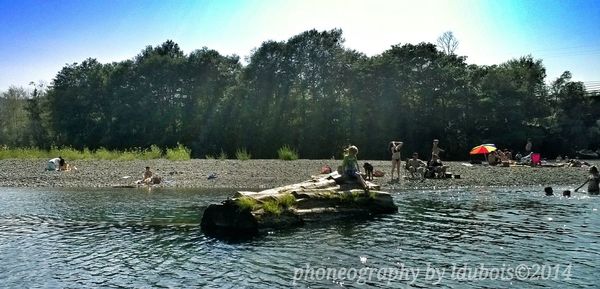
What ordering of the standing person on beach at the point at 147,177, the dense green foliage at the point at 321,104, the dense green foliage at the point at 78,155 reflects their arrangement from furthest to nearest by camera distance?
the dense green foliage at the point at 321,104
the dense green foliage at the point at 78,155
the standing person on beach at the point at 147,177

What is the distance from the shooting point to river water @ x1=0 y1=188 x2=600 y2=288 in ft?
35.2

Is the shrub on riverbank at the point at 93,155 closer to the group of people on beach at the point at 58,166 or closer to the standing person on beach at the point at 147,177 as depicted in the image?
the group of people on beach at the point at 58,166

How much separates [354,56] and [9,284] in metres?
64.1

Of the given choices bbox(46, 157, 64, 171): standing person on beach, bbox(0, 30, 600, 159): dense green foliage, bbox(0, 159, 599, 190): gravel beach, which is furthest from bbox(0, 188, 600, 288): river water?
bbox(0, 30, 600, 159): dense green foliage

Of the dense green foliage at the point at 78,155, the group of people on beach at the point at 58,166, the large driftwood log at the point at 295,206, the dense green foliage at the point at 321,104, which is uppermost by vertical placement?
the dense green foliage at the point at 321,104

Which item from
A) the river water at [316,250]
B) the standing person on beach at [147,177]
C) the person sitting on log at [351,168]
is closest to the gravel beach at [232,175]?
the standing person on beach at [147,177]

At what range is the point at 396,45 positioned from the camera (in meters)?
67.4

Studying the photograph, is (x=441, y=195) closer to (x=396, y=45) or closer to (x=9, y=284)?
(x=9, y=284)

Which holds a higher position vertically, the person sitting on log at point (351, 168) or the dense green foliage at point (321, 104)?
the dense green foliage at point (321, 104)

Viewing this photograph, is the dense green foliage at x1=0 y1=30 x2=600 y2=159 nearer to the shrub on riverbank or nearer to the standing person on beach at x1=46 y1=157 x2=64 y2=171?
the shrub on riverbank

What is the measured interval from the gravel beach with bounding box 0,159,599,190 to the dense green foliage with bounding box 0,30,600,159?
23.7m

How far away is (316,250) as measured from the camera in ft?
43.5

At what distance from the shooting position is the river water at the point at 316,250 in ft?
35.2

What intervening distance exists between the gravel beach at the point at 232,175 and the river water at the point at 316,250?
9.40m
